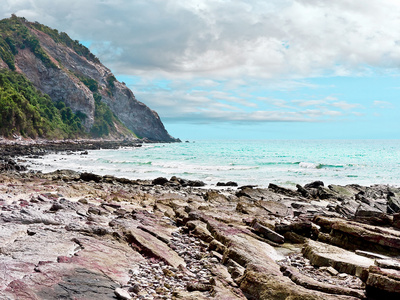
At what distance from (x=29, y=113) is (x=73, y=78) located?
5730 cm

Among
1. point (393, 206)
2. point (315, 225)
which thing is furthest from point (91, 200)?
point (393, 206)

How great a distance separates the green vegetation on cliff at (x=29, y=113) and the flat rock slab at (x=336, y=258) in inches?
3346

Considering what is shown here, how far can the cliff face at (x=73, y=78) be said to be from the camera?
134 meters

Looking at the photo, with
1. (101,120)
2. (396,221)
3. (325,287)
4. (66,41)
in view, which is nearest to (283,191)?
(396,221)

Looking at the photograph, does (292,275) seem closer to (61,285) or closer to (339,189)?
(61,285)

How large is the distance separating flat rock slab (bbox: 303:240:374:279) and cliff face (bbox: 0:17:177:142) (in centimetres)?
12921

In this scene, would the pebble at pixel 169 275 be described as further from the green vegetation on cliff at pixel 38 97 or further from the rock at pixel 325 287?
the green vegetation on cliff at pixel 38 97

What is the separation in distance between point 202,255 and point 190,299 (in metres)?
3.09

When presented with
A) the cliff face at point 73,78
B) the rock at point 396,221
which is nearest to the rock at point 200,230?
the rock at point 396,221

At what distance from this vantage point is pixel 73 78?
147 meters

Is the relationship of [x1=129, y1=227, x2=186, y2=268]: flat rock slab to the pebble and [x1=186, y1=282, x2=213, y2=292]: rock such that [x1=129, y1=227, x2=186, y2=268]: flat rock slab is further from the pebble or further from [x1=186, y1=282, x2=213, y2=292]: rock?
[x1=186, y1=282, x2=213, y2=292]: rock

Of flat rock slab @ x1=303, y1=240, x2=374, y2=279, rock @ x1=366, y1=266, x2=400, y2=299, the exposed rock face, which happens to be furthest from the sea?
the exposed rock face

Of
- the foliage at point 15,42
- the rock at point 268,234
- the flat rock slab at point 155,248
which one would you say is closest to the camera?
the flat rock slab at point 155,248

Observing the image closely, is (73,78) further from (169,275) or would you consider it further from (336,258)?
(336,258)
